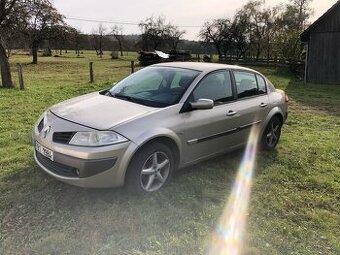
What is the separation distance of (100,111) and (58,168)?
2.69 feet

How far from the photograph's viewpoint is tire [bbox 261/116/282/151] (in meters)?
6.43

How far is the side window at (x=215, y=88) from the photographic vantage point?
5039 millimetres

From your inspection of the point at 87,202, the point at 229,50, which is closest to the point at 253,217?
the point at 87,202

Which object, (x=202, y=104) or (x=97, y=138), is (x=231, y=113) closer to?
(x=202, y=104)

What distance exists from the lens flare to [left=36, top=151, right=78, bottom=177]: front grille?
1.62m

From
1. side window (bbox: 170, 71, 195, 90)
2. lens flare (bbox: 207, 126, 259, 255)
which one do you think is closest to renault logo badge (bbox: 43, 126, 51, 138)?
side window (bbox: 170, 71, 195, 90)

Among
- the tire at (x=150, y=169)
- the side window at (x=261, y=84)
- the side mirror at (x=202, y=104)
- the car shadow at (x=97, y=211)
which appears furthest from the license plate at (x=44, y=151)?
the side window at (x=261, y=84)

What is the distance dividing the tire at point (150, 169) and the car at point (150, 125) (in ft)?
0.04

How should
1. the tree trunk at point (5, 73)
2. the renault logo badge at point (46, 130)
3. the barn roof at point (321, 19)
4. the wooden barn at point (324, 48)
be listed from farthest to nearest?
1. the wooden barn at point (324, 48)
2. the barn roof at point (321, 19)
3. the tree trunk at point (5, 73)
4. the renault logo badge at point (46, 130)

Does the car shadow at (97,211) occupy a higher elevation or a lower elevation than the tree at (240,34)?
lower

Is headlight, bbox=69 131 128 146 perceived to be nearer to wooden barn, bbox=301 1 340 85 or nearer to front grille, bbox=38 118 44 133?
front grille, bbox=38 118 44 133

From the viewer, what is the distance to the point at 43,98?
11.4 metres

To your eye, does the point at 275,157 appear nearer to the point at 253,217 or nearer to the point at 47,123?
the point at 253,217

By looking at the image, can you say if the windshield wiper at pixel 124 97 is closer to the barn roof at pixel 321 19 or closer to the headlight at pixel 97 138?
the headlight at pixel 97 138
